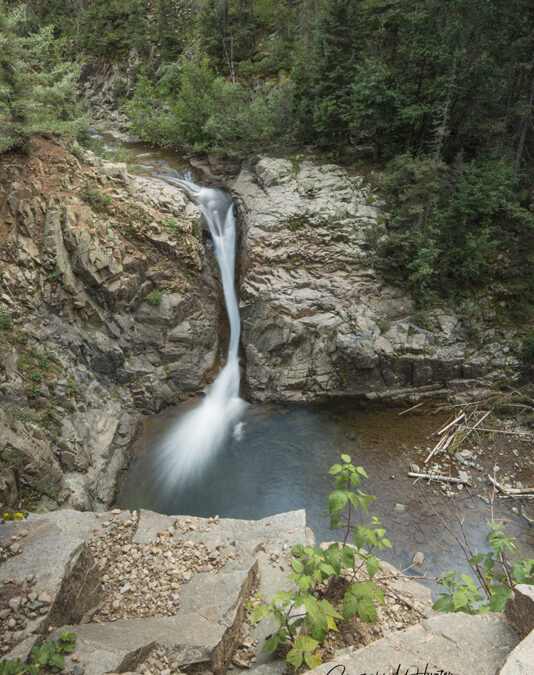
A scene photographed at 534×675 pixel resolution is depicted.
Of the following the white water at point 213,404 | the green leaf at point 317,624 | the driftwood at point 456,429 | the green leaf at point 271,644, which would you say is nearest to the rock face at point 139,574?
the green leaf at point 271,644

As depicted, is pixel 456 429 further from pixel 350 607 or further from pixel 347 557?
pixel 350 607

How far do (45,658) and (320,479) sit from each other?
6.97 meters

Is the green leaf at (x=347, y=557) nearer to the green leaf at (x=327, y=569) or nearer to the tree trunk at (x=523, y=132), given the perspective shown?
the green leaf at (x=327, y=569)

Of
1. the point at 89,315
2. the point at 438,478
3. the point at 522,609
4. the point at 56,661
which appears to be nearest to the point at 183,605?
the point at 56,661

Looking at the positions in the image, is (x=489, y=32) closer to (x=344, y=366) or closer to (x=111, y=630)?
(x=344, y=366)

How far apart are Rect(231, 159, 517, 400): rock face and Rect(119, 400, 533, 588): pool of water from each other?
105 centimetres

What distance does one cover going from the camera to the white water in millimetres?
9883

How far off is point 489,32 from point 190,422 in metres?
15.3

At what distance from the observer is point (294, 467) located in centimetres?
985

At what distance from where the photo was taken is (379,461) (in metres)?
9.94

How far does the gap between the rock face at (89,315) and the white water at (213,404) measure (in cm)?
60

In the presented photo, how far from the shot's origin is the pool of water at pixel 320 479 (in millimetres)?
8273

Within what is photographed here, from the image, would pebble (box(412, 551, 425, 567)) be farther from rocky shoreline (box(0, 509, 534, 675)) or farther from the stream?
rocky shoreline (box(0, 509, 534, 675))

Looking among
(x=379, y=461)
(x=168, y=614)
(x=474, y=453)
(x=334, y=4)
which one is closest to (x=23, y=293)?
(x=168, y=614)
